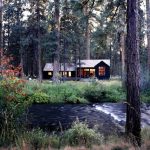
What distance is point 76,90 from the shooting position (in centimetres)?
3181

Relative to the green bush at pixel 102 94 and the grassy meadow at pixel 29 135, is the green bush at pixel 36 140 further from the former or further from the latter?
the green bush at pixel 102 94

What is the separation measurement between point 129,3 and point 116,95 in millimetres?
22728

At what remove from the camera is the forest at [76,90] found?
8.96 metres

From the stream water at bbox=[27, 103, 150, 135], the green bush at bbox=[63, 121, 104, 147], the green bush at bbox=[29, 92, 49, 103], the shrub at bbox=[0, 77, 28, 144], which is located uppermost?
the shrub at bbox=[0, 77, 28, 144]

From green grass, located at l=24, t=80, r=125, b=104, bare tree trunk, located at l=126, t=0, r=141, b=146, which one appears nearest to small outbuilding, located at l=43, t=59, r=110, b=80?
green grass, located at l=24, t=80, r=125, b=104

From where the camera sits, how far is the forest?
896 centimetres

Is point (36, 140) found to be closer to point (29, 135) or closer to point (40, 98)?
point (29, 135)

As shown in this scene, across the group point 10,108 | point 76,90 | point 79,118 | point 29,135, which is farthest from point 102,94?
point 29,135

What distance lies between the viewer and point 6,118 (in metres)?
9.12

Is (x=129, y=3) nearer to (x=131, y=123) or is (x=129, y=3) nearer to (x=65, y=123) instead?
(x=131, y=123)

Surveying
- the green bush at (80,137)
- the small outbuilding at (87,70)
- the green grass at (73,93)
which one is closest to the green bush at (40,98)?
the green grass at (73,93)

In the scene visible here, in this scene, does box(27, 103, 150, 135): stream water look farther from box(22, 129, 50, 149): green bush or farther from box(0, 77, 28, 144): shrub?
box(22, 129, 50, 149): green bush

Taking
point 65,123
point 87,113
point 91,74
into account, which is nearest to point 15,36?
point 91,74

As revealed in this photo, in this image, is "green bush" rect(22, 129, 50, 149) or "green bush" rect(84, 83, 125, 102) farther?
"green bush" rect(84, 83, 125, 102)
